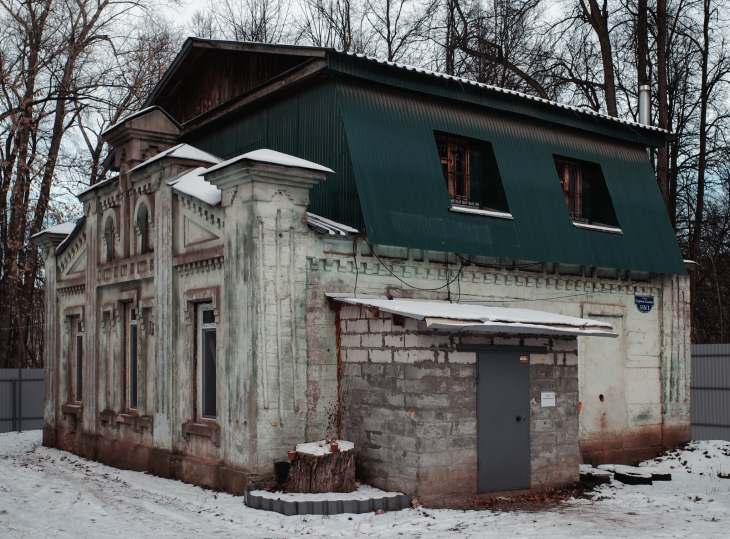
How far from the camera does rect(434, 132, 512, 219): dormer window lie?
45.3ft

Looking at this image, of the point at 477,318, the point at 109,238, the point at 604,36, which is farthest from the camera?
the point at 604,36

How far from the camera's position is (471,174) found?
1412 centimetres

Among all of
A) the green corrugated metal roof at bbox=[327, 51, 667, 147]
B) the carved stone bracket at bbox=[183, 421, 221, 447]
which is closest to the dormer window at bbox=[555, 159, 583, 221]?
the green corrugated metal roof at bbox=[327, 51, 667, 147]

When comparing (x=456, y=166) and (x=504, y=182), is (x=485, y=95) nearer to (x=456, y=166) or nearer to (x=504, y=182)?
(x=456, y=166)

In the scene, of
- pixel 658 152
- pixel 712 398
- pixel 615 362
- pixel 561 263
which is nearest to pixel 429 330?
pixel 561 263

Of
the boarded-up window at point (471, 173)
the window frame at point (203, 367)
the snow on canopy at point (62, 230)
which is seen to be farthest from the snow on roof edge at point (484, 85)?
the snow on canopy at point (62, 230)

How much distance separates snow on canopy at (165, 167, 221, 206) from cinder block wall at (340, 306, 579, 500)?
8.47 feet

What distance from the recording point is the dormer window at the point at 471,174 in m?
13.8

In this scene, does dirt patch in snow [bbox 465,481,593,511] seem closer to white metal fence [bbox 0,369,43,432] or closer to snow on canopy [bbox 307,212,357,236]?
snow on canopy [bbox 307,212,357,236]

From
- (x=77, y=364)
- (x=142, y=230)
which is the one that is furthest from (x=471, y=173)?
(x=77, y=364)

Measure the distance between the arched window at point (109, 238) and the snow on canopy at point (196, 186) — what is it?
9.86 feet

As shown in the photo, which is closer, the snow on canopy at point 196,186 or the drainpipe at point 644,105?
the snow on canopy at point 196,186

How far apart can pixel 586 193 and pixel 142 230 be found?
8421 millimetres

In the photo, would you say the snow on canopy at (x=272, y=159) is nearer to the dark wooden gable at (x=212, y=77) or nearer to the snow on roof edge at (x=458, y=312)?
the snow on roof edge at (x=458, y=312)
